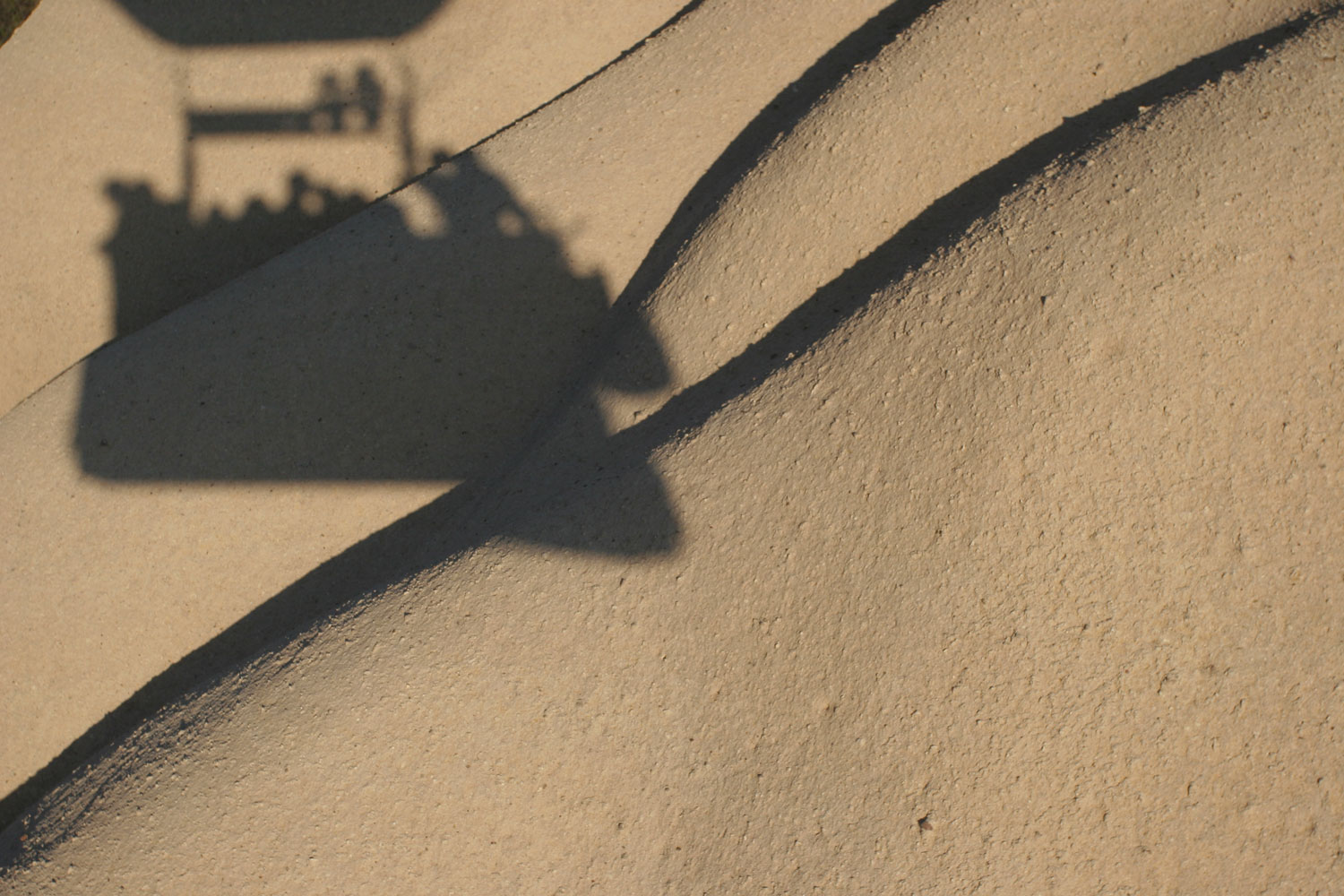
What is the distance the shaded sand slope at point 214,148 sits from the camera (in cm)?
467

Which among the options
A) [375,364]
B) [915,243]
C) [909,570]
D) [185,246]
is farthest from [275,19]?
[909,570]

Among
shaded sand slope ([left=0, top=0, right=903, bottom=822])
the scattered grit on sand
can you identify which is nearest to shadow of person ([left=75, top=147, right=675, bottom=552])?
shaded sand slope ([left=0, top=0, right=903, bottom=822])

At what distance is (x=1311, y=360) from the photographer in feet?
8.84

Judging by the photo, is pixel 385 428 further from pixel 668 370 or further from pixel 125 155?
pixel 125 155

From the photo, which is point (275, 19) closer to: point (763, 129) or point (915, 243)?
point (763, 129)

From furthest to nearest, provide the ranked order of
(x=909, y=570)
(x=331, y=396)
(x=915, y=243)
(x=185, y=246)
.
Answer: (x=185, y=246), (x=331, y=396), (x=915, y=243), (x=909, y=570)

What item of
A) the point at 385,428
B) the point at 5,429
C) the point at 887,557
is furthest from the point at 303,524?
the point at 887,557

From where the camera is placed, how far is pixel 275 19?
16.0 feet

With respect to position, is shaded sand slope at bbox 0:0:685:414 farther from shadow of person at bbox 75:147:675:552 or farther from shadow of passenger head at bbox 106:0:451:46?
shadow of person at bbox 75:147:675:552

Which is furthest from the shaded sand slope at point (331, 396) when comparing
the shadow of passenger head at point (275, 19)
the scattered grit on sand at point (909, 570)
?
the shadow of passenger head at point (275, 19)

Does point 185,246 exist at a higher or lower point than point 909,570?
higher

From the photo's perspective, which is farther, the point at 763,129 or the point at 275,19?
the point at 275,19

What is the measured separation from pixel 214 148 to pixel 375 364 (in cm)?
208

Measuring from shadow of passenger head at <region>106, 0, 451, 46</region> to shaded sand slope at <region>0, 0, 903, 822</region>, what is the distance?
4.71 feet
